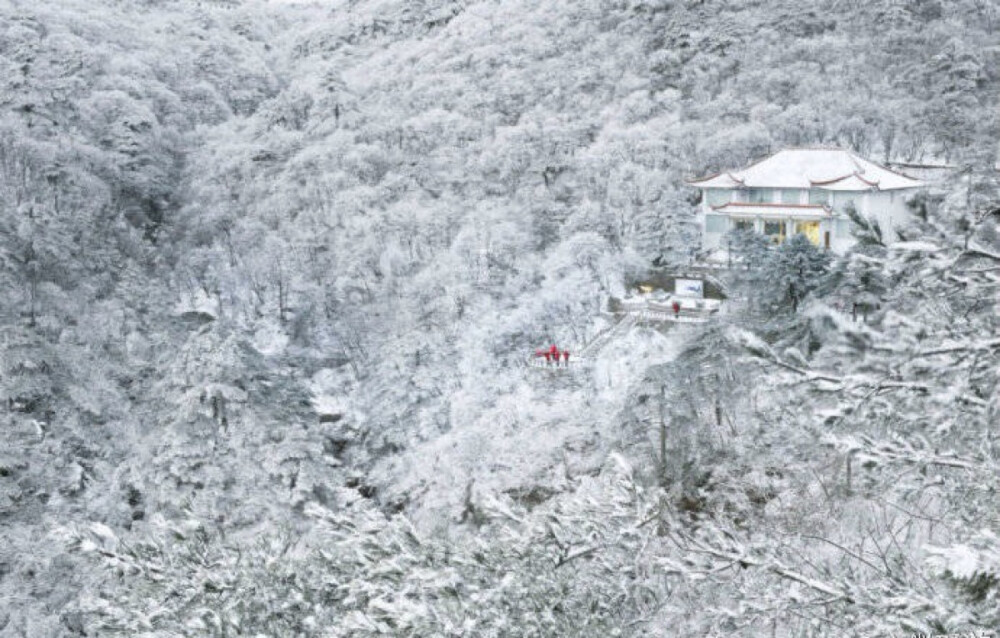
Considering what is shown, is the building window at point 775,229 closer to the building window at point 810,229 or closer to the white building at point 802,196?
the white building at point 802,196

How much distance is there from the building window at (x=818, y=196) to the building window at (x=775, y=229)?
146 cm

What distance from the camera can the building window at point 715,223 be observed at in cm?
3206

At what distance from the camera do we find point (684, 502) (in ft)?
52.6

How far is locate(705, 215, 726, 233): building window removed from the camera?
32.1 m

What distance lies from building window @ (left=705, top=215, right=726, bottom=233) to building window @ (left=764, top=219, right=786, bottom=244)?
6.09ft

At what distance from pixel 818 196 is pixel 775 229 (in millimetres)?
2060

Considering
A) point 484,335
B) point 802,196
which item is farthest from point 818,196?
point 484,335

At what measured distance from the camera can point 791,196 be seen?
30828mm

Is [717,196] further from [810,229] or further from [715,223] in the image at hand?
[810,229]

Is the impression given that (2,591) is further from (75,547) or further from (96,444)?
(75,547)

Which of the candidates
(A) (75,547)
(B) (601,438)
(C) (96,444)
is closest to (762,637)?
(A) (75,547)

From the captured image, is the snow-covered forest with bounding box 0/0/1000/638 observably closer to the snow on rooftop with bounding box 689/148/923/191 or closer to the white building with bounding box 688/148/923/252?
the white building with bounding box 688/148/923/252

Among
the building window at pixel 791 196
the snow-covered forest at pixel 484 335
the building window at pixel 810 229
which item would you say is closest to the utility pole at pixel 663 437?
the snow-covered forest at pixel 484 335

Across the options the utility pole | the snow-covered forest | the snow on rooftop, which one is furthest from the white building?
the utility pole
